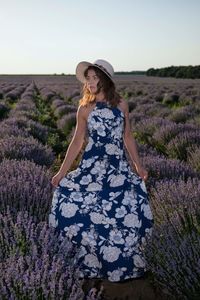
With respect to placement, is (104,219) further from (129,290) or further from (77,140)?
(77,140)

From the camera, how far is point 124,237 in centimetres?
356

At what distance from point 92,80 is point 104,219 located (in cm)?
97

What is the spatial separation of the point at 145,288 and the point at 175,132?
559 centimetres

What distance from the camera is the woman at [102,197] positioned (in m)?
3.55

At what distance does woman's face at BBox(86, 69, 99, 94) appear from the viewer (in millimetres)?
3794

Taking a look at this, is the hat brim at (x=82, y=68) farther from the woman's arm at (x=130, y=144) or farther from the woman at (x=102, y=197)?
the woman's arm at (x=130, y=144)

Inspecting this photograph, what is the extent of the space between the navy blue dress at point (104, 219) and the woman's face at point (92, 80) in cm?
53

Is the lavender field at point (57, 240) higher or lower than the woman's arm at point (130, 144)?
lower

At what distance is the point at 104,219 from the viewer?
Result: 3555 mm

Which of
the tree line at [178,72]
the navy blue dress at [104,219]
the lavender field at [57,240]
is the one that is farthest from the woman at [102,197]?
the tree line at [178,72]

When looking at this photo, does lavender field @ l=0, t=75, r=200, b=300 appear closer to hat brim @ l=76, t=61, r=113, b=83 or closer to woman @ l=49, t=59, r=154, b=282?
woman @ l=49, t=59, r=154, b=282

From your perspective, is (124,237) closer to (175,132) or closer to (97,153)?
(97,153)

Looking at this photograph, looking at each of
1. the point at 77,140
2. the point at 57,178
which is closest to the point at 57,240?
the point at 57,178

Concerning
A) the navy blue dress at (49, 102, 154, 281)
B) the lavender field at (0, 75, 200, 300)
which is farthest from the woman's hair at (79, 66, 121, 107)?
the lavender field at (0, 75, 200, 300)
